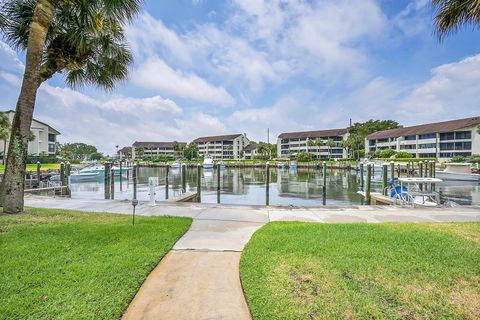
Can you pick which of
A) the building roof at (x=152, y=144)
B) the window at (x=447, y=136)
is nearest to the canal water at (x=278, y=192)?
the window at (x=447, y=136)

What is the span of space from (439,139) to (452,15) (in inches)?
2765

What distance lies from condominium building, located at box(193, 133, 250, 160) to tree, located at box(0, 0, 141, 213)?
99.6m

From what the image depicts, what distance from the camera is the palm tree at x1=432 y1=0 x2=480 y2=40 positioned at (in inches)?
202

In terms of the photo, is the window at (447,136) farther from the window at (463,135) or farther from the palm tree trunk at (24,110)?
the palm tree trunk at (24,110)

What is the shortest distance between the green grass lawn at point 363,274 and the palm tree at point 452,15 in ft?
14.1

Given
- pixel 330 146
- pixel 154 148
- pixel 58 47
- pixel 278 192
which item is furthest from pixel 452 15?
pixel 154 148

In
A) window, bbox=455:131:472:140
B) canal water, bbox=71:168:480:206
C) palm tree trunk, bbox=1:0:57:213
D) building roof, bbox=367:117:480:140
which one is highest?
building roof, bbox=367:117:480:140

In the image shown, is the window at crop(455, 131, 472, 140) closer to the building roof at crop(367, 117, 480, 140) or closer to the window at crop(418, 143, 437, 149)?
the building roof at crop(367, 117, 480, 140)

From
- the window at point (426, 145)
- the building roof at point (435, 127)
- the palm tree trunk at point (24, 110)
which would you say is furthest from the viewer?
the window at point (426, 145)

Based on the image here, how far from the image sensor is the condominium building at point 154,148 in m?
118

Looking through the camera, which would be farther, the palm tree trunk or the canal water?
the canal water

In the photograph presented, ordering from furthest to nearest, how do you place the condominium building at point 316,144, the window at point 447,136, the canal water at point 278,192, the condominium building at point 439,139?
the condominium building at point 316,144 → the window at point 447,136 → the condominium building at point 439,139 → the canal water at point 278,192

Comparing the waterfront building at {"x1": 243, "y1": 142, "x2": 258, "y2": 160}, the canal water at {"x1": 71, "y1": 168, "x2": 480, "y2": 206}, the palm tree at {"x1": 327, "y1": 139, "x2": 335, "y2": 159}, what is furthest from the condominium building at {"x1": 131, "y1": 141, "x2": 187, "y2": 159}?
the canal water at {"x1": 71, "y1": 168, "x2": 480, "y2": 206}

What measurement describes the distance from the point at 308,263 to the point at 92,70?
9.49m
